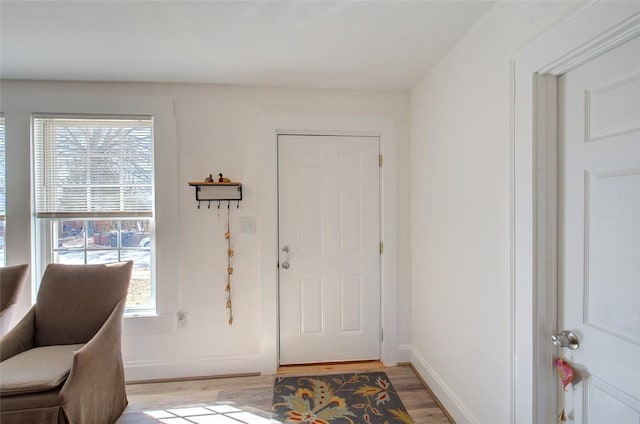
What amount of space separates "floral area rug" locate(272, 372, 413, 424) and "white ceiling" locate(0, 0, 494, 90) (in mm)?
2302

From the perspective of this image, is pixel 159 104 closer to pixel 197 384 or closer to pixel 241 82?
pixel 241 82

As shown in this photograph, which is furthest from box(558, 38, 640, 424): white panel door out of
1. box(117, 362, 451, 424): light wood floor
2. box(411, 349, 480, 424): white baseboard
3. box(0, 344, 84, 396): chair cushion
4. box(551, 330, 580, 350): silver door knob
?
box(0, 344, 84, 396): chair cushion

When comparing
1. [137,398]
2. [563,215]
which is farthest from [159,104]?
[563,215]

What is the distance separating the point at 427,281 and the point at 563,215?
44.2 inches

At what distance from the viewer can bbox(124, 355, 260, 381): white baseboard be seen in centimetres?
214

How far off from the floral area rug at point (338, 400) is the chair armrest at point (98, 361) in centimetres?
105

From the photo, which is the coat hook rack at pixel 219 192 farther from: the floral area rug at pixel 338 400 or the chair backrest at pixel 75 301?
the floral area rug at pixel 338 400

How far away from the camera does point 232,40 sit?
1.61m

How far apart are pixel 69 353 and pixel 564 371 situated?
2.49 metres

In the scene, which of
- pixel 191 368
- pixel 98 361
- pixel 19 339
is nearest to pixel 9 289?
pixel 19 339

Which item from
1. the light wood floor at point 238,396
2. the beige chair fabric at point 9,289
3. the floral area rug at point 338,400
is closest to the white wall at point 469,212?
the light wood floor at point 238,396

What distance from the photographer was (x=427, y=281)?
2.09 m

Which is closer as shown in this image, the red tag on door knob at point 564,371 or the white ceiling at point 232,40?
the red tag on door knob at point 564,371

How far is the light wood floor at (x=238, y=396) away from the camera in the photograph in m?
1.76
